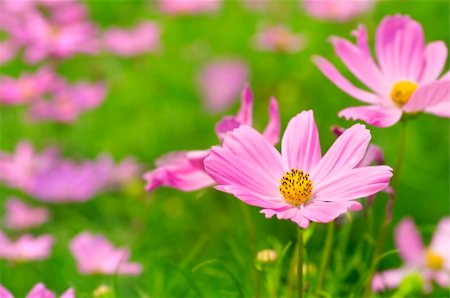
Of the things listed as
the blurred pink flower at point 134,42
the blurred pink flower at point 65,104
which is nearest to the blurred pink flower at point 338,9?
the blurred pink flower at point 134,42

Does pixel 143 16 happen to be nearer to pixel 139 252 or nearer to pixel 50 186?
pixel 50 186

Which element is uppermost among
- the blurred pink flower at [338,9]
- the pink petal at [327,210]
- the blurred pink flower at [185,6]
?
the blurred pink flower at [185,6]

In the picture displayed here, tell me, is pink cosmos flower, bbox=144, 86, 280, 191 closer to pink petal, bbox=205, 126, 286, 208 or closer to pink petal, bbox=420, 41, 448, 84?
pink petal, bbox=205, 126, 286, 208

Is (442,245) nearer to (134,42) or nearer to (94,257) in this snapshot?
(94,257)

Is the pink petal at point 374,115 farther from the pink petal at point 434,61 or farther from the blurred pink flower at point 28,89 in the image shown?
the blurred pink flower at point 28,89

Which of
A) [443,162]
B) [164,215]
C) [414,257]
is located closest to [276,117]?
[414,257]

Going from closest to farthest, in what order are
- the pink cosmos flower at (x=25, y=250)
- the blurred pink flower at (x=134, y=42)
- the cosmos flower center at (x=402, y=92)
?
the cosmos flower center at (x=402, y=92) < the pink cosmos flower at (x=25, y=250) < the blurred pink flower at (x=134, y=42)

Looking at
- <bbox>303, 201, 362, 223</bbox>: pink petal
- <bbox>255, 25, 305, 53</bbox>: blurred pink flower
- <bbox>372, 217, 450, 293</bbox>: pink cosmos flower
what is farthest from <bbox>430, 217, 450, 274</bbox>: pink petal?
A: <bbox>255, 25, 305, 53</bbox>: blurred pink flower

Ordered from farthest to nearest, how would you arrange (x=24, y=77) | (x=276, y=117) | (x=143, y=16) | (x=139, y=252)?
(x=143, y=16), (x=24, y=77), (x=139, y=252), (x=276, y=117)
